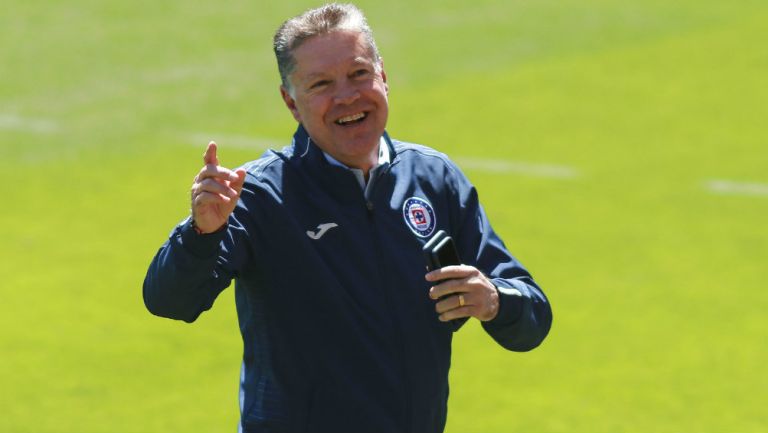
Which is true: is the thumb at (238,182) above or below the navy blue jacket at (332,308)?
above

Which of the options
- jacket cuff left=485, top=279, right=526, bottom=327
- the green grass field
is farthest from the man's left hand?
the green grass field

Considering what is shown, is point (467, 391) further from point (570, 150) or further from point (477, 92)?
point (477, 92)

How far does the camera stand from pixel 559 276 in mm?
9531

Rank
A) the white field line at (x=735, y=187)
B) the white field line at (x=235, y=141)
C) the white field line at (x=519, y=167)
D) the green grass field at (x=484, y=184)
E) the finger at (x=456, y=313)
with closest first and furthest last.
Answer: the finger at (x=456, y=313) < the green grass field at (x=484, y=184) < the white field line at (x=735, y=187) < the white field line at (x=519, y=167) < the white field line at (x=235, y=141)

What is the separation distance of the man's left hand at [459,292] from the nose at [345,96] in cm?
63

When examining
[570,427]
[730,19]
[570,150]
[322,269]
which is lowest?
[570,427]

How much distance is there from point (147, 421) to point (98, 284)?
197 centimetres

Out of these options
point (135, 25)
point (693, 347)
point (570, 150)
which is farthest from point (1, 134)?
point (693, 347)

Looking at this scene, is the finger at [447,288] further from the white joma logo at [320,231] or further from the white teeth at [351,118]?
the white teeth at [351,118]

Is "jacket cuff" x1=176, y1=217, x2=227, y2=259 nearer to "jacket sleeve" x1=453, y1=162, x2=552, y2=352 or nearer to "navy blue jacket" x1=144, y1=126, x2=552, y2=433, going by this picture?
"navy blue jacket" x1=144, y1=126, x2=552, y2=433

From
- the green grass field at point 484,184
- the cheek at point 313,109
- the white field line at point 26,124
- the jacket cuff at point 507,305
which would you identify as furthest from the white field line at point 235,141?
the jacket cuff at point 507,305

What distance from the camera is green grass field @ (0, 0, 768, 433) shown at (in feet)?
26.3

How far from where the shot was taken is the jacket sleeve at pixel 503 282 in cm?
451

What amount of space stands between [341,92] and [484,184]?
6685mm
